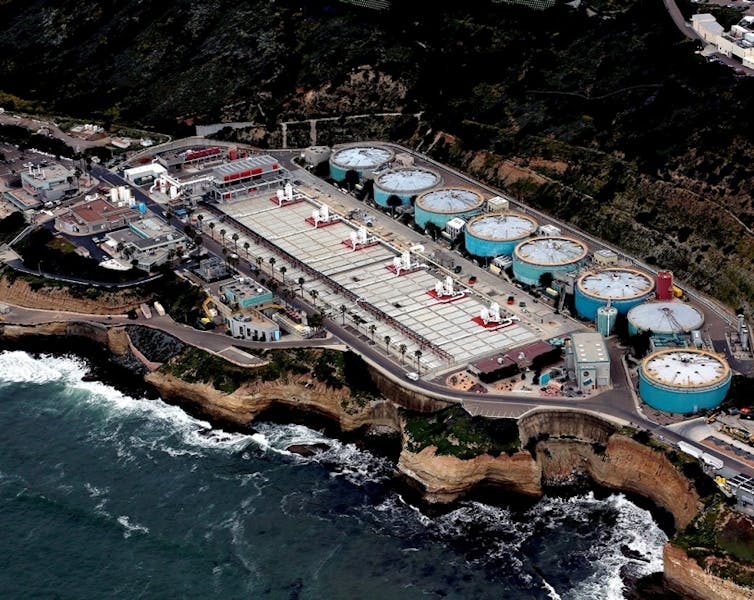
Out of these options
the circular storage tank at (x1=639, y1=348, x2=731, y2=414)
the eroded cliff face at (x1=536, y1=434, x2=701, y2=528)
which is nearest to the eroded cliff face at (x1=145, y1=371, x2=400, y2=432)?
the eroded cliff face at (x1=536, y1=434, x2=701, y2=528)

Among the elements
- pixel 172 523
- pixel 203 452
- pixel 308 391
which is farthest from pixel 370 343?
pixel 172 523

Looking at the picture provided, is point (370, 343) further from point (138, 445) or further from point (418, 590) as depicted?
point (418, 590)

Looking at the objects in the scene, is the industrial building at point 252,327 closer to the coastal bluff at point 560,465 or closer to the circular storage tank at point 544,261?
the coastal bluff at point 560,465

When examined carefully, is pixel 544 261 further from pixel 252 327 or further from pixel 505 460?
pixel 505 460

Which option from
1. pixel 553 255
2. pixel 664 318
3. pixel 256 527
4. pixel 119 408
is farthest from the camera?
pixel 553 255

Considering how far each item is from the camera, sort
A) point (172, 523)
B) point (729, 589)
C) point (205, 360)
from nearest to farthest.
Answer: point (729, 589)
point (172, 523)
point (205, 360)

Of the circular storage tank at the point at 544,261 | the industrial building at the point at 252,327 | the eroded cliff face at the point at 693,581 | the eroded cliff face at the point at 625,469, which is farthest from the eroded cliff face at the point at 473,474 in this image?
the circular storage tank at the point at 544,261

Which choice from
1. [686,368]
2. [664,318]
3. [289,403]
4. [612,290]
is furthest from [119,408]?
[686,368]
